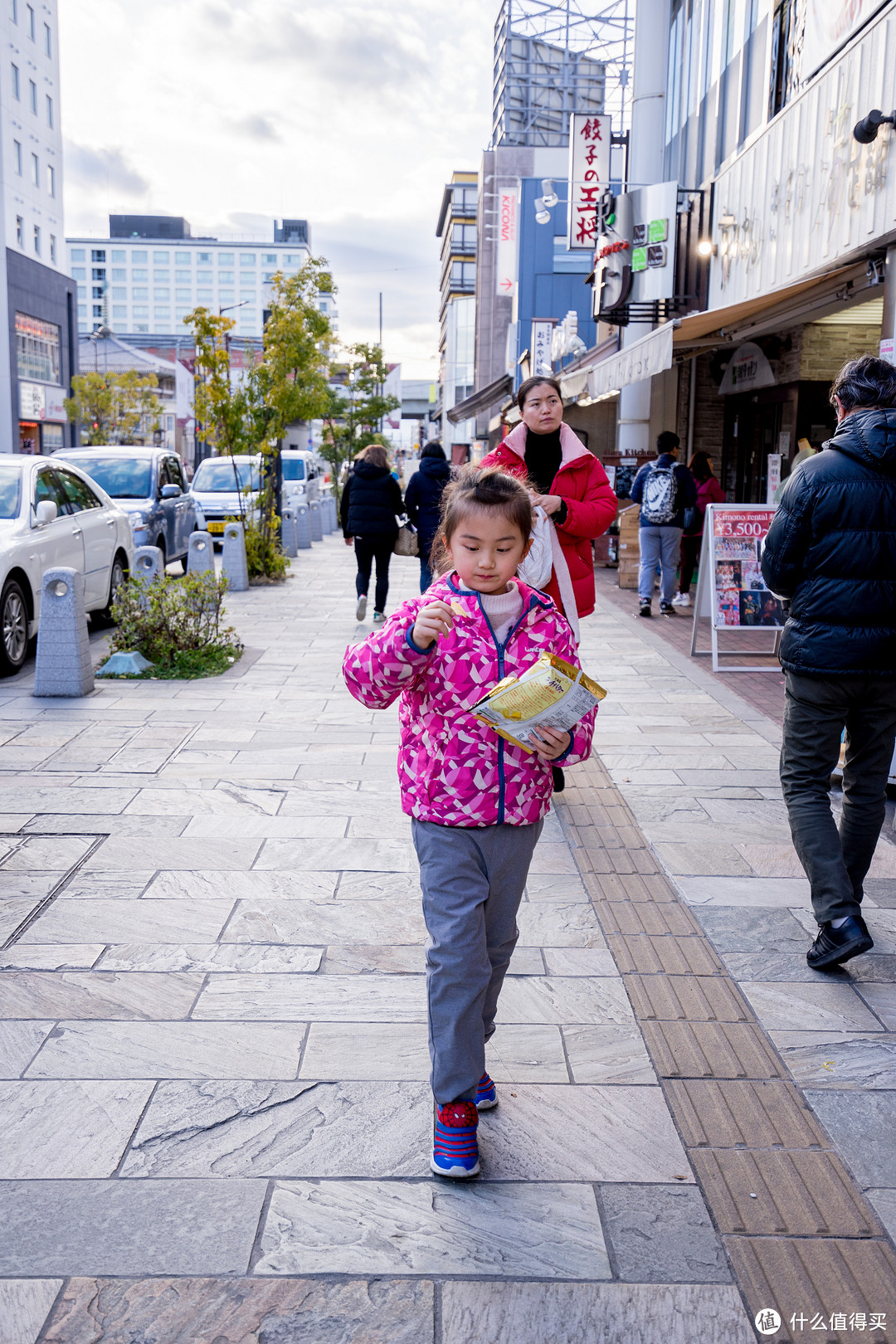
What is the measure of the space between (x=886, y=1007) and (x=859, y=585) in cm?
127

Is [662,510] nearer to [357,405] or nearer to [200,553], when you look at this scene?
[200,553]

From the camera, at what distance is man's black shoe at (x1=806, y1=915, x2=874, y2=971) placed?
368 centimetres

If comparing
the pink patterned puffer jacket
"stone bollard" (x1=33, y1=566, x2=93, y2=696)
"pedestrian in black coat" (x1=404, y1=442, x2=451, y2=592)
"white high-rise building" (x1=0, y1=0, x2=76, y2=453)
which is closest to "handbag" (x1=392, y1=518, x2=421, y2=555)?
"pedestrian in black coat" (x1=404, y1=442, x2=451, y2=592)

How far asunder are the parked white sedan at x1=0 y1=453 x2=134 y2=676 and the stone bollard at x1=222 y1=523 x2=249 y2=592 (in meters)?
3.21

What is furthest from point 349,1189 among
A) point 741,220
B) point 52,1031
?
point 741,220

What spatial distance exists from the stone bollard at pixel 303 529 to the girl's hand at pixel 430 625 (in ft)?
70.2

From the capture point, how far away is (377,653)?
254 centimetres

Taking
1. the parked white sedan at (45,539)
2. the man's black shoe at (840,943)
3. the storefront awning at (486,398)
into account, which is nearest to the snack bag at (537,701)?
the man's black shoe at (840,943)

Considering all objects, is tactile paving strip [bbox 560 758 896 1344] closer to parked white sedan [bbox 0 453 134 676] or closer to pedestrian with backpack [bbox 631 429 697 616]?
parked white sedan [bbox 0 453 134 676]

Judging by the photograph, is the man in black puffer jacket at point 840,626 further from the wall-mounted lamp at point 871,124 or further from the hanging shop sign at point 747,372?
the hanging shop sign at point 747,372

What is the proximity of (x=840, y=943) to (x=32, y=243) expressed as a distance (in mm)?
53444

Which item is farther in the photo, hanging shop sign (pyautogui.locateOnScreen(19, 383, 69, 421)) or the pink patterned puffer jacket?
hanging shop sign (pyautogui.locateOnScreen(19, 383, 69, 421))

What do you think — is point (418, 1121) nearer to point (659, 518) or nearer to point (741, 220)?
point (659, 518)

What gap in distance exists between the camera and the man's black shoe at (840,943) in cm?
368
